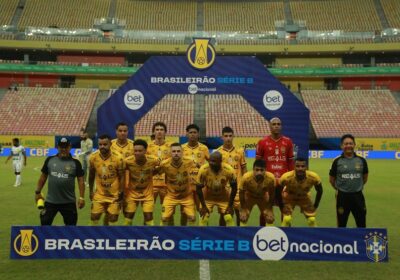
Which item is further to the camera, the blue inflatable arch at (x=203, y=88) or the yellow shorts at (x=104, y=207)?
the blue inflatable arch at (x=203, y=88)

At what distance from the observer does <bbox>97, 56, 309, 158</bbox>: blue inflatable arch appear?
38.8 ft

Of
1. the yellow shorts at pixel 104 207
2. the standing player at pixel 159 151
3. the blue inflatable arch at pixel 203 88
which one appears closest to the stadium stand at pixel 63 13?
the blue inflatable arch at pixel 203 88

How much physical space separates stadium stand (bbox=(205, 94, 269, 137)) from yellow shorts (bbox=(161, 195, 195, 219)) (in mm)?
29287

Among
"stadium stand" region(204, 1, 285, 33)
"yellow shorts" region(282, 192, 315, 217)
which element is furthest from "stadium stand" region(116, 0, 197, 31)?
"yellow shorts" region(282, 192, 315, 217)

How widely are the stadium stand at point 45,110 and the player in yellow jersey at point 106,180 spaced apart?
3133 centimetres

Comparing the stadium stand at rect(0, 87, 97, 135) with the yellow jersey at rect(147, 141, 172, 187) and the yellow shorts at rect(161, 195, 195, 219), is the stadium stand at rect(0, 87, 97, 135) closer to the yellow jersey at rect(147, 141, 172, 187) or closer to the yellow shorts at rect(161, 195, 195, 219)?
the yellow jersey at rect(147, 141, 172, 187)

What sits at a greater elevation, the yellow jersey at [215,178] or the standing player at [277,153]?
the standing player at [277,153]

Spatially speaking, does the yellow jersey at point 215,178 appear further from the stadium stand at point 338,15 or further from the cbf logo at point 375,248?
the stadium stand at point 338,15

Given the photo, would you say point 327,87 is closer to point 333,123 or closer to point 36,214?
point 333,123

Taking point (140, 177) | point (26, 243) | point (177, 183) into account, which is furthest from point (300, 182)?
point (26, 243)

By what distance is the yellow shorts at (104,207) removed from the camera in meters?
7.44

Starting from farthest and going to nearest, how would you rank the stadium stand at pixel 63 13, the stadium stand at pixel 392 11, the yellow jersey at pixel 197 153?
the stadium stand at pixel 63 13
the stadium stand at pixel 392 11
the yellow jersey at pixel 197 153

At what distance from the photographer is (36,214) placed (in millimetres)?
10188

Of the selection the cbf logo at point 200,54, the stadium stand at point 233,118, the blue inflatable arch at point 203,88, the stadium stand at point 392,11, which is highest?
the stadium stand at point 392,11
